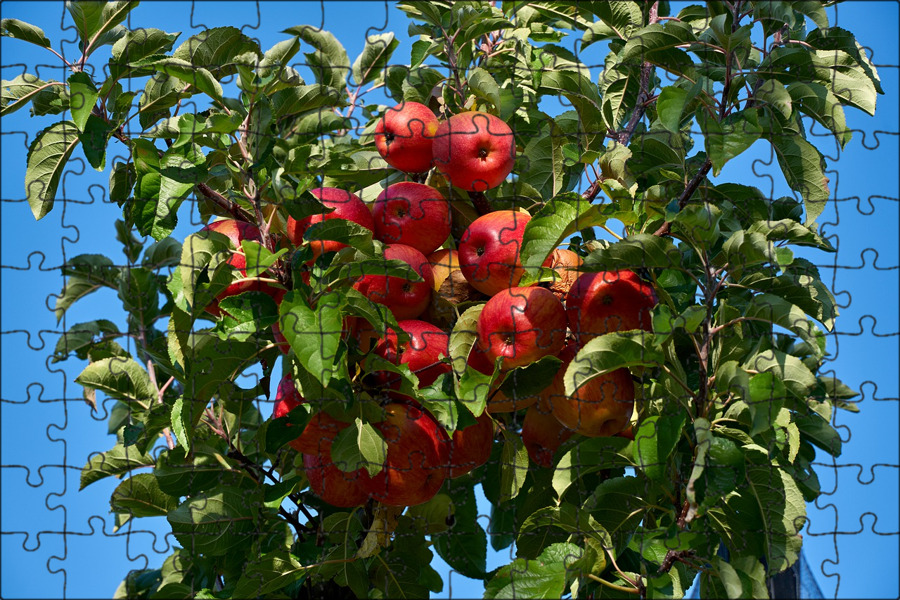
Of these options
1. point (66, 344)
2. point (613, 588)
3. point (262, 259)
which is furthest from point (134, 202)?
point (613, 588)

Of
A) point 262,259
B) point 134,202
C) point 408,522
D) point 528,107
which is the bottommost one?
point 408,522

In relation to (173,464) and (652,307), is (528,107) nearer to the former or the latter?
(652,307)

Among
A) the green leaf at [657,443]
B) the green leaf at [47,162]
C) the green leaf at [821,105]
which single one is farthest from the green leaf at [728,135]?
the green leaf at [47,162]

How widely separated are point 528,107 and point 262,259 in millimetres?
824

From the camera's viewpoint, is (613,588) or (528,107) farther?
(528,107)

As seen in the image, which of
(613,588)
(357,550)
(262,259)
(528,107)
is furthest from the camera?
(528,107)

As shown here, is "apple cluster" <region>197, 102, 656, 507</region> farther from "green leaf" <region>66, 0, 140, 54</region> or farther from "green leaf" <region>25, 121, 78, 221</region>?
"green leaf" <region>66, 0, 140, 54</region>

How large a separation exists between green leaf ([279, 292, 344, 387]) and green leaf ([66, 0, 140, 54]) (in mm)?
624

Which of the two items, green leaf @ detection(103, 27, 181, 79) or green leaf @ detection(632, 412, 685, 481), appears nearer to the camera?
green leaf @ detection(632, 412, 685, 481)

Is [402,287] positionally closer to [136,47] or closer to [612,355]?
[612,355]

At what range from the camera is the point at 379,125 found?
65.6 inches

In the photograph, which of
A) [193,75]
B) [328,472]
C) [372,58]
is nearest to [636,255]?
[328,472]

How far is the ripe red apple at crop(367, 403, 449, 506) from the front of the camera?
1.48m

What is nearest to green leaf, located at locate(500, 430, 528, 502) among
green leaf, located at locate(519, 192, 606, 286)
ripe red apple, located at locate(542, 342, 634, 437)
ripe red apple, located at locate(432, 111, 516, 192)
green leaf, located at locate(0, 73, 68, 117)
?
ripe red apple, located at locate(542, 342, 634, 437)
